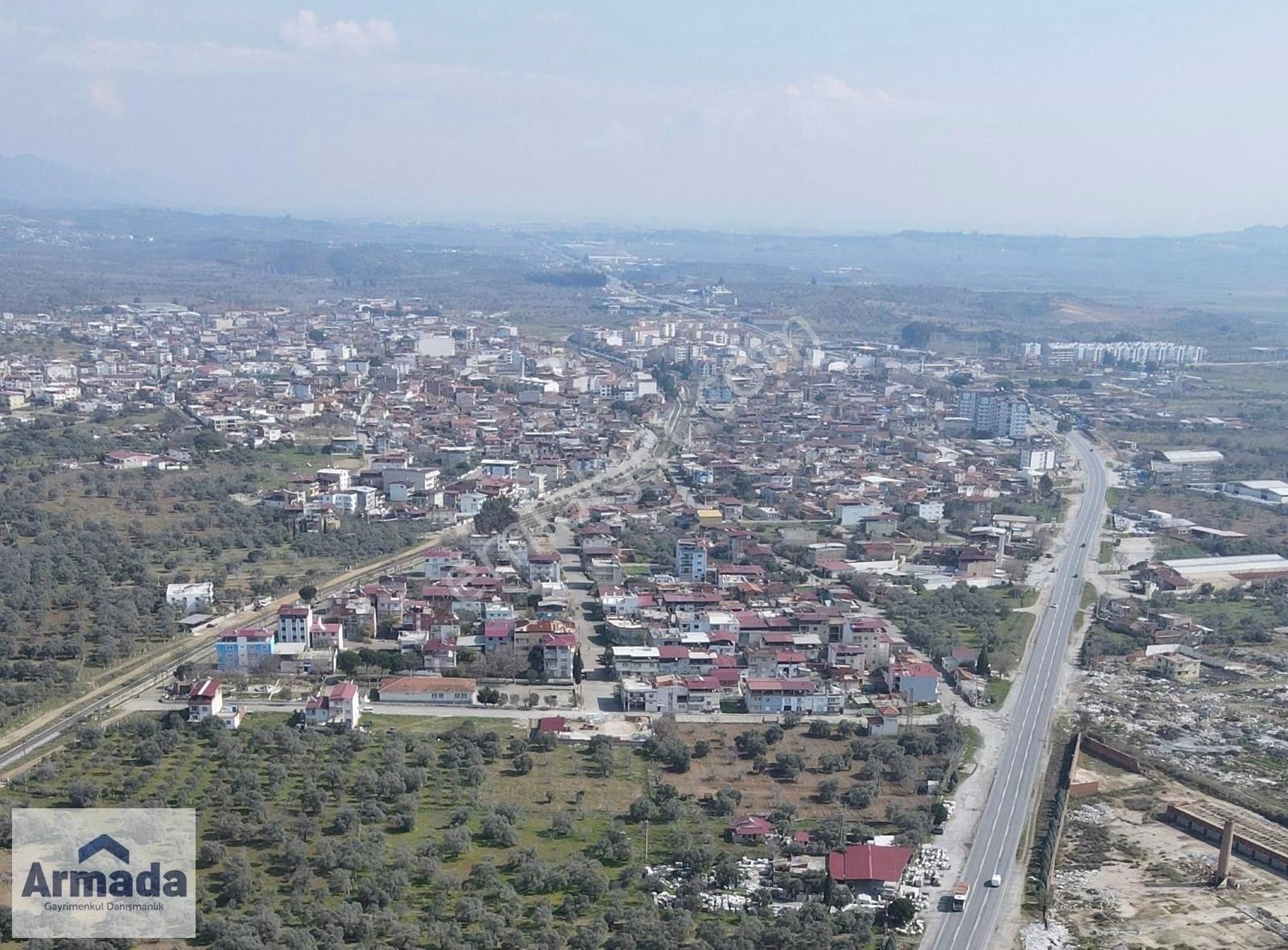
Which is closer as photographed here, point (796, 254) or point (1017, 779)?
point (1017, 779)

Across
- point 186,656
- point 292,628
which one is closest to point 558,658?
point 292,628

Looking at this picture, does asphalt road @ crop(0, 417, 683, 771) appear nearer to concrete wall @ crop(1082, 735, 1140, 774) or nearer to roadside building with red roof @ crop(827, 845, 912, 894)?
roadside building with red roof @ crop(827, 845, 912, 894)

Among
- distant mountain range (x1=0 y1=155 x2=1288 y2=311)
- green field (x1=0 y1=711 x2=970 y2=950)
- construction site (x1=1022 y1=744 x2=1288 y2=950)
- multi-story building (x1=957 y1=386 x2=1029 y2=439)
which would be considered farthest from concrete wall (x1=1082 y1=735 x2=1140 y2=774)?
distant mountain range (x1=0 y1=155 x2=1288 y2=311)

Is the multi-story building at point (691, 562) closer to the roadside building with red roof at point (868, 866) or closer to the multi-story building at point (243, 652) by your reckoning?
the multi-story building at point (243, 652)

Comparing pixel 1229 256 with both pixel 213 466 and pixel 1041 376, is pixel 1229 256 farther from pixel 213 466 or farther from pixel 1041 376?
pixel 213 466

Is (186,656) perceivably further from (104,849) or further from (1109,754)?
(1109,754)

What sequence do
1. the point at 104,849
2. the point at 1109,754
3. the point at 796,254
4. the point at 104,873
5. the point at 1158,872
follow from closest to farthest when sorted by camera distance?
the point at 104,873
the point at 104,849
the point at 1158,872
the point at 1109,754
the point at 796,254

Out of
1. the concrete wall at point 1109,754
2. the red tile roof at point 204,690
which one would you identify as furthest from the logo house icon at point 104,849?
the concrete wall at point 1109,754
